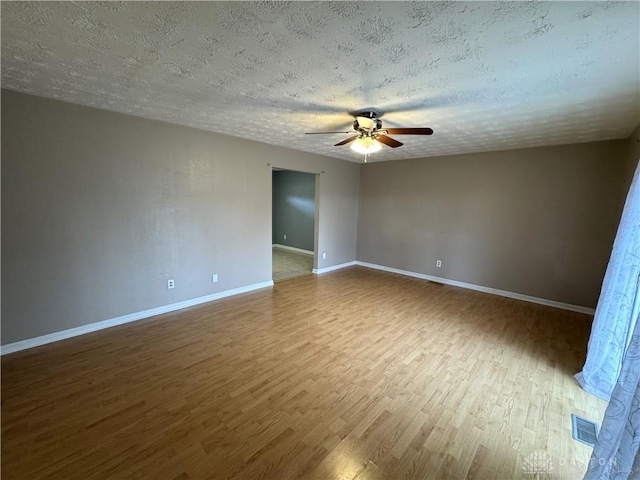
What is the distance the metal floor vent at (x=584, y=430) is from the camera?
179 cm

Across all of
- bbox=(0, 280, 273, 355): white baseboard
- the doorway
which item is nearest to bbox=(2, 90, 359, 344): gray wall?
bbox=(0, 280, 273, 355): white baseboard

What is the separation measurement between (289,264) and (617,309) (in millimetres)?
5253

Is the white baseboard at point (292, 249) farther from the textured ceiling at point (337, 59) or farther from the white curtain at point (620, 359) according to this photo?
the white curtain at point (620, 359)

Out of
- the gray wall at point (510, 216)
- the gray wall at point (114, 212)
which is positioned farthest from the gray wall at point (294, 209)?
the gray wall at point (114, 212)

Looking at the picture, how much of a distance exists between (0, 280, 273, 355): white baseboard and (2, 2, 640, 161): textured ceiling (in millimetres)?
2353

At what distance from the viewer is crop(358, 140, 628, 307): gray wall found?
3.76 m

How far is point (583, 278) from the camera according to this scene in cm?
390

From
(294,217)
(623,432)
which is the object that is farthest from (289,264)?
(623,432)

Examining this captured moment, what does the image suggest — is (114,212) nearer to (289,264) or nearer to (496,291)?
(289,264)

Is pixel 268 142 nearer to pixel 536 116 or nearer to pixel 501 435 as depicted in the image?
pixel 536 116

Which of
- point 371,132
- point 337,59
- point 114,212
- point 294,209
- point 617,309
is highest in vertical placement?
point 337,59

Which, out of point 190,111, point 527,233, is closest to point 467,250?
point 527,233

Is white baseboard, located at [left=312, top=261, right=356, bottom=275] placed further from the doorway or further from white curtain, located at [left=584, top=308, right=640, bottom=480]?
white curtain, located at [left=584, top=308, right=640, bottom=480]

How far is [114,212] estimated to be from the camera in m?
3.04
